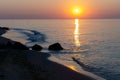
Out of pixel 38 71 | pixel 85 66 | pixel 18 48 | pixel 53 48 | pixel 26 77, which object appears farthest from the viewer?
pixel 53 48

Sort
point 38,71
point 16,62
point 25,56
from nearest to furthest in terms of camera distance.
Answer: point 38,71
point 16,62
point 25,56

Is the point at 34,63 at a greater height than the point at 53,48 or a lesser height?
lesser

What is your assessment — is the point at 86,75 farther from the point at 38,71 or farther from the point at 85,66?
the point at 85,66

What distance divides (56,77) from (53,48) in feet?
64.0

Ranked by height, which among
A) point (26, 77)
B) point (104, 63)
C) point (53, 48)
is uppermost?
point (53, 48)

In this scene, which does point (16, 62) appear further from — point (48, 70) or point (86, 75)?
point (86, 75)

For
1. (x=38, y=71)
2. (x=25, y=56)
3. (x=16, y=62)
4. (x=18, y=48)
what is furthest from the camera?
(x=18, y=48)

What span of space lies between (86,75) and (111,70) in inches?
161

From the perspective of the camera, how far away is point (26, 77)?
2030 cm

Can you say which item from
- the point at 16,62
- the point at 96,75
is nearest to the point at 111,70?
the point at 96,75

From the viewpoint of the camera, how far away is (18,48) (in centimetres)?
3669

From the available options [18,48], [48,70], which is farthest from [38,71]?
[18,48]

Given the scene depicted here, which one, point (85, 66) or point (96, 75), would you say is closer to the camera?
point (96, 75)

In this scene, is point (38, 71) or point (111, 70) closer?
point (38, 71)
